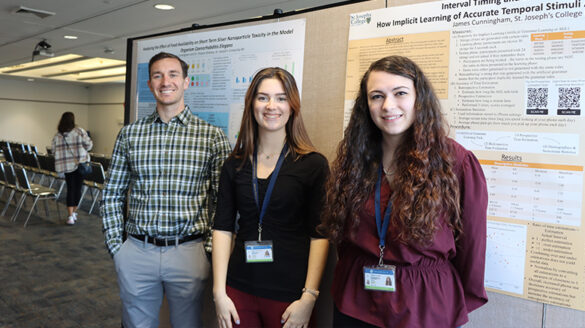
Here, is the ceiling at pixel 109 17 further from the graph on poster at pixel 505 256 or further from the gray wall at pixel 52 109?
the gray wall at pixel 52 109

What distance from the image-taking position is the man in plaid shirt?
1.98 m

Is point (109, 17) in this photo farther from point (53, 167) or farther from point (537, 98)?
point (537, 98)

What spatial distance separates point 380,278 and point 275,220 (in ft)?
1.65

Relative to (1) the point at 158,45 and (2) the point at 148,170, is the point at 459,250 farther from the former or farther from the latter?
(1) the point at 158,45

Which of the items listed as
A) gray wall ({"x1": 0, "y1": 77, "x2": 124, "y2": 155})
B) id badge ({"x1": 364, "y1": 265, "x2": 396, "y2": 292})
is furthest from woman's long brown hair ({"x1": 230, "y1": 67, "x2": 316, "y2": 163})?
gray wall ({"x1": 0, "y1": 77, "x2": 124, "y2": 155})

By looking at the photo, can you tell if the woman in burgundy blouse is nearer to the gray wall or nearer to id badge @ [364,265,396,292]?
id badge @ [364,265,396,292]

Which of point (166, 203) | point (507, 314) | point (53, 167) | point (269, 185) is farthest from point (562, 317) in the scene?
point (53, 167)

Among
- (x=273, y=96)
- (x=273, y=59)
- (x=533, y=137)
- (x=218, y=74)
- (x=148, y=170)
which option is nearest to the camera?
(x=533, y=137)

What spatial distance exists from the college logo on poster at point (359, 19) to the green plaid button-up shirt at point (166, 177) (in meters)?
0.86

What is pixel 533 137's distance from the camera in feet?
4.83

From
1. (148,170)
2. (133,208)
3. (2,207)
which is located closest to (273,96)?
(148,170)

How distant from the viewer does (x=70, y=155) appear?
6.07 metres

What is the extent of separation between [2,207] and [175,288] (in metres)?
6.74

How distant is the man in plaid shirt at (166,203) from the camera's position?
1.98 m
